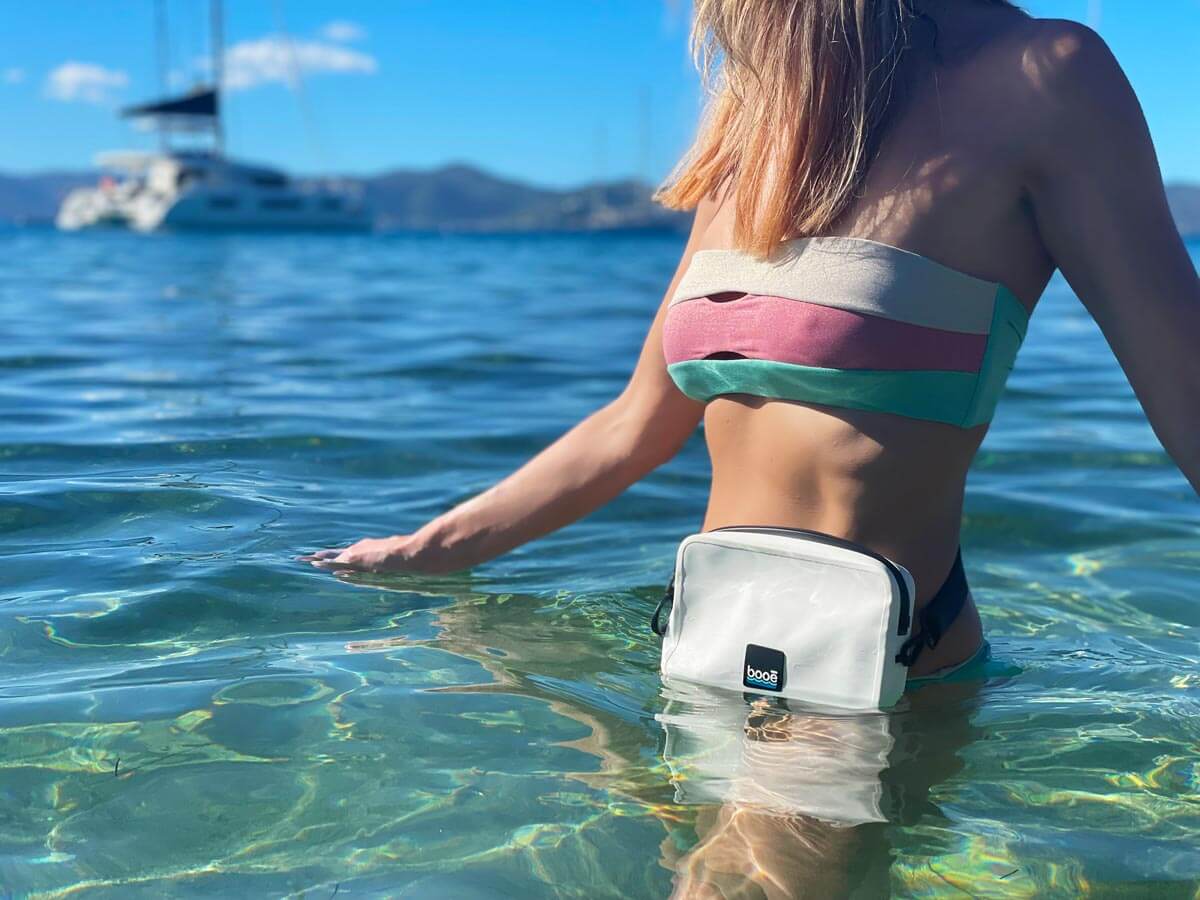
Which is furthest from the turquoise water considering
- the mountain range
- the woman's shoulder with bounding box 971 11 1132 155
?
the mountain range

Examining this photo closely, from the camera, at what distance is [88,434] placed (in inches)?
166

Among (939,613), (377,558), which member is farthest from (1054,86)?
(377,558)

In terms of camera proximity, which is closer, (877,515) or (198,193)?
(877,515)

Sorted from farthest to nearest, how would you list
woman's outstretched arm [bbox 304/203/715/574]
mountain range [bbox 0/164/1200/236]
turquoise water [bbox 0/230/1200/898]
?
mountain range [bbox 0/164/1200/236], woman's outstretched arm [bbox 304/203/715/574], turquoise water [bbox 0/230/1200/898]

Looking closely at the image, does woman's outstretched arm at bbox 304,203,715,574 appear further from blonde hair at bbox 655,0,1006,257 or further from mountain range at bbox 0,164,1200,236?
mountain range at bbox 0,164,1200,236

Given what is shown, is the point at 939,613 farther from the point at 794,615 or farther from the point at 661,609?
the point at 661,609

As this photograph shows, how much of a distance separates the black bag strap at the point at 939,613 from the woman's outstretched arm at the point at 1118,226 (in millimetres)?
383

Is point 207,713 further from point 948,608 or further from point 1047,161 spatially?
point 1047,161

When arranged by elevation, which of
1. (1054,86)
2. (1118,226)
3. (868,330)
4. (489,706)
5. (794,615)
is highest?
(1054,86)

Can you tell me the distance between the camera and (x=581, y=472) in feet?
7.61

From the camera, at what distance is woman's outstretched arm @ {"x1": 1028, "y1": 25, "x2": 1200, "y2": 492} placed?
1.64 metres

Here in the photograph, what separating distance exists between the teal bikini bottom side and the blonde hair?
0.74 m

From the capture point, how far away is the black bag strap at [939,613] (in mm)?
1806

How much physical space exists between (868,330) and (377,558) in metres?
1.32
